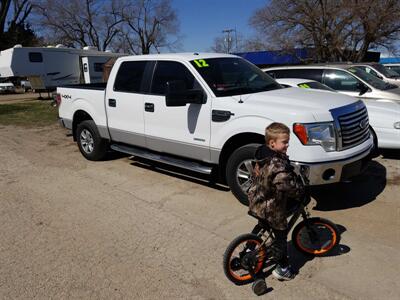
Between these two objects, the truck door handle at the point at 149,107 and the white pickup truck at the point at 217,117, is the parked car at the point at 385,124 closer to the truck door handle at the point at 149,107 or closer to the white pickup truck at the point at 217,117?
the white pickup truck at the point at 217,117

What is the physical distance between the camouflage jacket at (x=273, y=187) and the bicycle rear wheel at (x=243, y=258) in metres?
0.25

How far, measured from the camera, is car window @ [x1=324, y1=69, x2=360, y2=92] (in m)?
8.62

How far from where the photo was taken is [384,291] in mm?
3021

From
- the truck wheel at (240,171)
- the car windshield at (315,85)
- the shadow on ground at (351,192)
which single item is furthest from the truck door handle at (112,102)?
the car windshield at (315,85)

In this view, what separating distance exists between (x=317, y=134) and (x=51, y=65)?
23.0 meters

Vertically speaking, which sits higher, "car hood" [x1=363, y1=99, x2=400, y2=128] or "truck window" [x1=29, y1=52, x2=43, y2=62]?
"truck window" [x1=29, y1=52, x2=43, y2=62]

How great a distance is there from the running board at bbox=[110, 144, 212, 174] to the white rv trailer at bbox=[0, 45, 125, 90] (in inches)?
766

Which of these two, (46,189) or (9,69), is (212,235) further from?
(9,69)

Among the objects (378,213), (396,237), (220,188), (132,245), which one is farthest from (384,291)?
(220,188)

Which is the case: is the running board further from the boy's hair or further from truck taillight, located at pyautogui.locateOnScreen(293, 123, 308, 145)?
the boy's hair

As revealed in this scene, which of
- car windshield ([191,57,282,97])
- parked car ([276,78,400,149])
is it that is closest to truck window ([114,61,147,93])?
car windshield ([191,57,282,97])

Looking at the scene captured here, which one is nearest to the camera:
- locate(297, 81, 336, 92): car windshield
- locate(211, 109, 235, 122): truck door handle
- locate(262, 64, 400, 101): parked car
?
locate(211, 109, 235, 122): truck door handle

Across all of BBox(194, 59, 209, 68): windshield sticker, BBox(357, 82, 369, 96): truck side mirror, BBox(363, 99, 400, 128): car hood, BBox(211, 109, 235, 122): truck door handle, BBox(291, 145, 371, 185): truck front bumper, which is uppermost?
BBox(194, 59, 209, 68): windshield sticker

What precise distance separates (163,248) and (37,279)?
1.17 m
